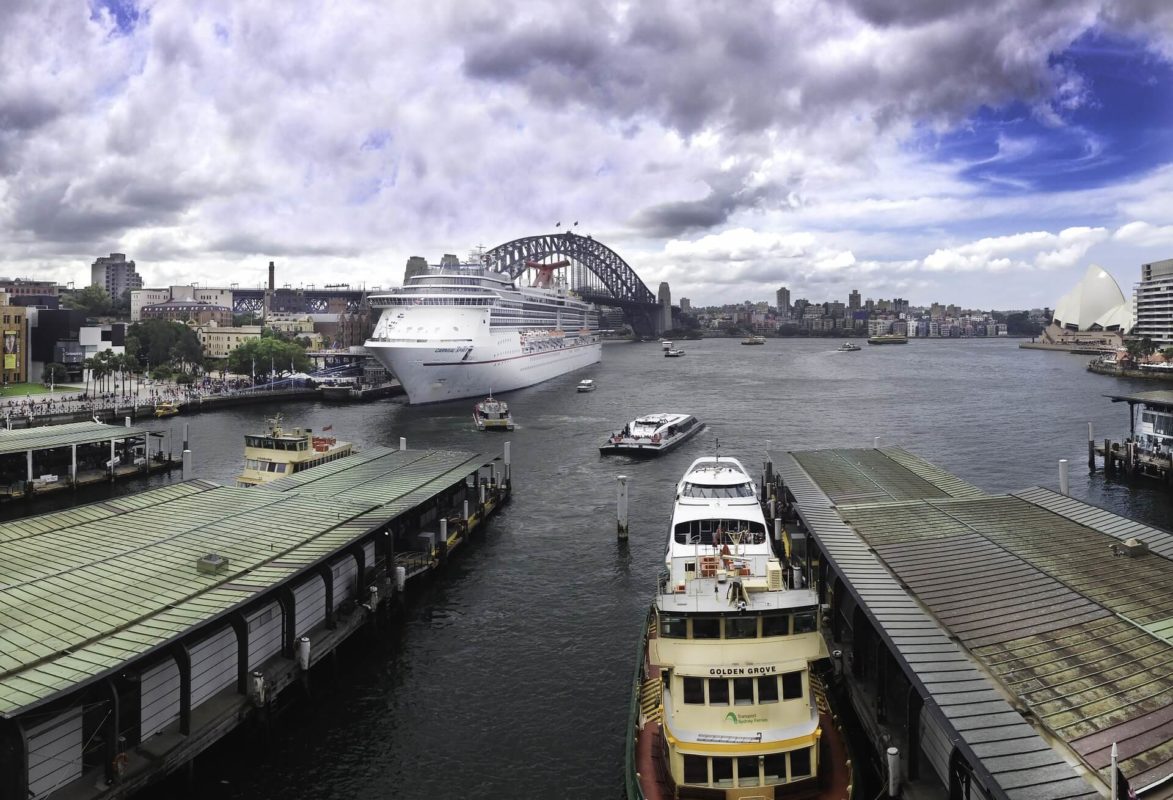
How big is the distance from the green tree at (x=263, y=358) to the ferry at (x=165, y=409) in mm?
29004

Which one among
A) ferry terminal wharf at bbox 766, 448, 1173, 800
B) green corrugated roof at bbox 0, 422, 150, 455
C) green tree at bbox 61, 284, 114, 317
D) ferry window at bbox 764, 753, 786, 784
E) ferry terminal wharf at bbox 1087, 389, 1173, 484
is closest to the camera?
ferry terminal wharf at bbox 766, 448, 1173, 800

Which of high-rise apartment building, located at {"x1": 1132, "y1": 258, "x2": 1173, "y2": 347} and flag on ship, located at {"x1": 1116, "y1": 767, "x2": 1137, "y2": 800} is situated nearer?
flag on ship, located at {"x1": 1116, "y1": 767, "x2": 1137, "y2": 800}

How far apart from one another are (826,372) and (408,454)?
95.1 m

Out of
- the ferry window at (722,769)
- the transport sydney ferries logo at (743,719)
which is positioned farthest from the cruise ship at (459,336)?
the ferry window at (722,769)

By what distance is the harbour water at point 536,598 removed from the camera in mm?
15336

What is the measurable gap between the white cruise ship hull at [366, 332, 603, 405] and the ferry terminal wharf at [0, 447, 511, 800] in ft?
148

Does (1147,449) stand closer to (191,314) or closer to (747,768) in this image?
(747,768)

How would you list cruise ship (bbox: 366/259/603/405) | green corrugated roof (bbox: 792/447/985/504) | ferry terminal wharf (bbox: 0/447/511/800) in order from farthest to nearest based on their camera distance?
cruise ship (bbox: 366/259/603/405) → green corrugated roof (bbox: 792/447/985/504) → ferry terminal wharf (bbox: 0/447/511/800)

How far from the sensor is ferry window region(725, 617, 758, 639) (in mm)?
12844

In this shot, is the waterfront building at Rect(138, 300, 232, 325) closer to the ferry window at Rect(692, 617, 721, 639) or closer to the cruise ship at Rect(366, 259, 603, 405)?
the cruise ship at Rect(366, 259, 603, 405)

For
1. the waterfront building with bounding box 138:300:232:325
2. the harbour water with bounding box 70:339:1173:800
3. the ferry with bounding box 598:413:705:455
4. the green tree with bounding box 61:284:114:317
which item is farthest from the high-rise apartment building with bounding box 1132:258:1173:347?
the green tree with bounding box 61:284:114:317

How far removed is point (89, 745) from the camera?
12.9 m

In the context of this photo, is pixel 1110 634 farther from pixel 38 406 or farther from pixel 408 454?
pixel 38 406

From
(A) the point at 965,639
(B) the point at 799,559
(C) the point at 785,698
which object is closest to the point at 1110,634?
(A) the point at 965,639
